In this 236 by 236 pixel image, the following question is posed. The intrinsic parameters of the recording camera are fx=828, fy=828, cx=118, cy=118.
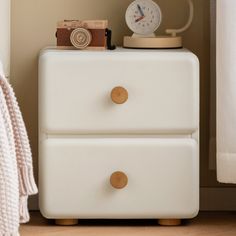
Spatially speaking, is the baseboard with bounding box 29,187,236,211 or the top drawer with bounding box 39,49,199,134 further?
the baseboard with bounding box 29,187,236,211

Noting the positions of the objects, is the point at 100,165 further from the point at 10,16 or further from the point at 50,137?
the point at 10,16

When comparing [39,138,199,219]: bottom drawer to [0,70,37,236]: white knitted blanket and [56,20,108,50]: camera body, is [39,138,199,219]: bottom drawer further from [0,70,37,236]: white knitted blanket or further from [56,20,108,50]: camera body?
[0,70,37,236]: white knitted blanket

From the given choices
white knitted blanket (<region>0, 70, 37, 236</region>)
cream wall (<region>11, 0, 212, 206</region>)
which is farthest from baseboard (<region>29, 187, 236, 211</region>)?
white knitted blanket (<region>0, 70, 37, 236</region>)

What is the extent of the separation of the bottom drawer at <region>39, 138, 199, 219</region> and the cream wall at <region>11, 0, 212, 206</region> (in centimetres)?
33

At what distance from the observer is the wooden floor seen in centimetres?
260

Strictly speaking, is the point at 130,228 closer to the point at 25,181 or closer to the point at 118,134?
the point at 118,134

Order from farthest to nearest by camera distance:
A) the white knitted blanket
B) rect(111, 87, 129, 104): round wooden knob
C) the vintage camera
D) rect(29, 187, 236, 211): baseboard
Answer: rect(29, 187, 236, 211): baseboard < the vintage camera < rect(111, 87, 129, 104): round wooden knob < the white knitted blanket

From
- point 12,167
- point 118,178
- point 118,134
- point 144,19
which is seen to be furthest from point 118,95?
point 12,167

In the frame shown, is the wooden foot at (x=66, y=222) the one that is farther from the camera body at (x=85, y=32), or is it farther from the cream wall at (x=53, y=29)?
the camera body at (x=85, y=32)

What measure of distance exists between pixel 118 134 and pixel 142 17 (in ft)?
1.51

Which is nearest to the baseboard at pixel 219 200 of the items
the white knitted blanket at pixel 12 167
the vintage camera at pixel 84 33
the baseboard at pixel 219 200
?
the baseboard at pixel 219 200

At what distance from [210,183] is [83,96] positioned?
0.65 metres

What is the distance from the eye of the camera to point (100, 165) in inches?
104

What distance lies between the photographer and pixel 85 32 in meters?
2.72
